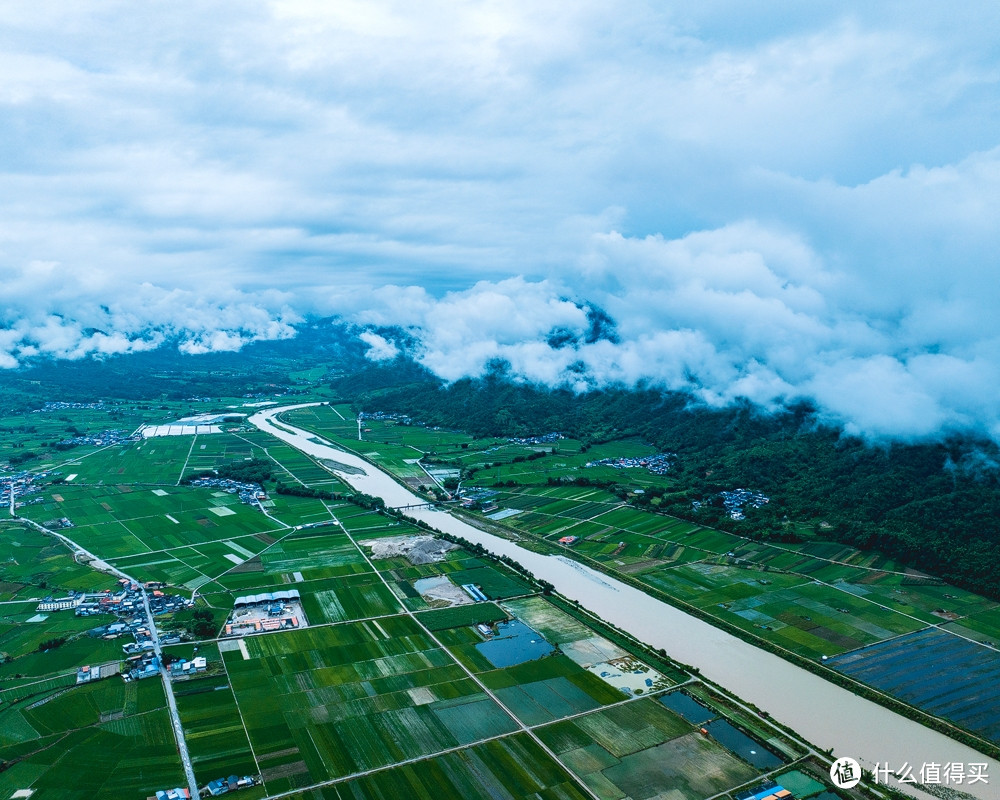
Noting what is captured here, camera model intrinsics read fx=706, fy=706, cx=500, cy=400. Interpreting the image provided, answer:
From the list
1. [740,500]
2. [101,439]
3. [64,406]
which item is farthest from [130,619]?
[64,406]

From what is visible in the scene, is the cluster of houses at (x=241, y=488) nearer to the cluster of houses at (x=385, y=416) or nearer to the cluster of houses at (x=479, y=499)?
the cluster of houses at (x=479, y=499)

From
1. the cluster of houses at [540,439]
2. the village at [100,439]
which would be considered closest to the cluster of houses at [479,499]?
the cluster of houses at [540,439]

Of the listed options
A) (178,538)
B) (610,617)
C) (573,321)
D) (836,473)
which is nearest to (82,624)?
(178,538)

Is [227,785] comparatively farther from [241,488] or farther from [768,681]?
[241,488]

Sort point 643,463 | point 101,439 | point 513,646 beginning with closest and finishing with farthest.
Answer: point 513,646 → point 643,463 → point 101,439

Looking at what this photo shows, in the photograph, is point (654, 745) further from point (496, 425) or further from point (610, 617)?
point (496, 425)

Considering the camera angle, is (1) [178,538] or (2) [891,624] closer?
(2) [891,624]
